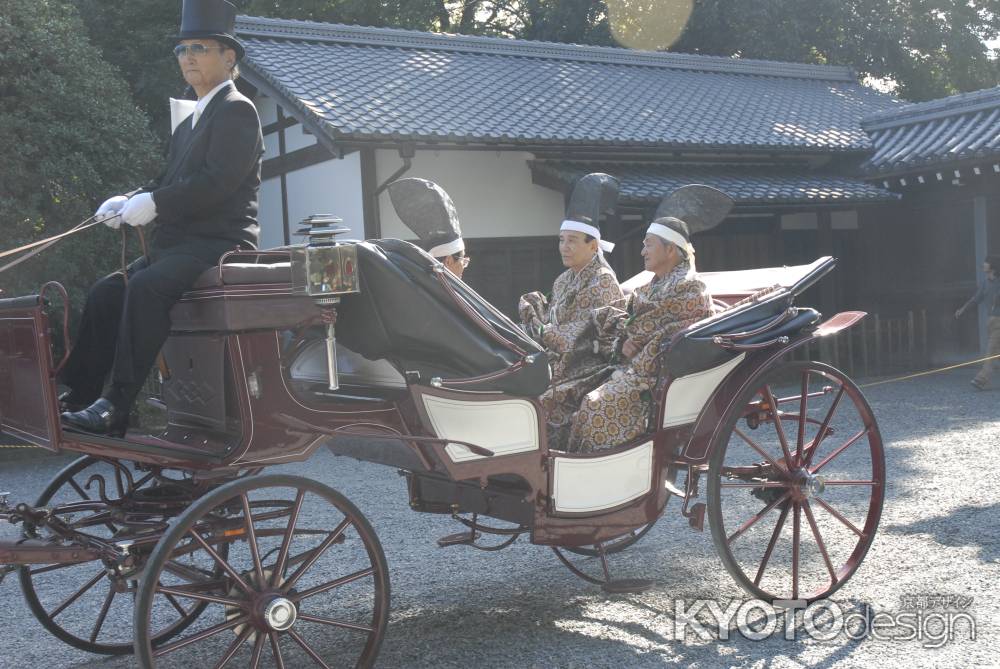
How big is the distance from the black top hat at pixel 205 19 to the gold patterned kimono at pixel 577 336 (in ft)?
6.04

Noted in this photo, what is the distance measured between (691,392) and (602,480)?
0.54 metres

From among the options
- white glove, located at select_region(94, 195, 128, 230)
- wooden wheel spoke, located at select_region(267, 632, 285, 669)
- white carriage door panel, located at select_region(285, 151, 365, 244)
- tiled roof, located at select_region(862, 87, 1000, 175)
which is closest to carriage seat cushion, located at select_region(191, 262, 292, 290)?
white glove, located at select_region(94, 195, 128, 230)

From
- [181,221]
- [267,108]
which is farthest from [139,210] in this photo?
[267,108]

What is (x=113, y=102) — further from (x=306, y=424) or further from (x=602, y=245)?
(x=306, y=424)

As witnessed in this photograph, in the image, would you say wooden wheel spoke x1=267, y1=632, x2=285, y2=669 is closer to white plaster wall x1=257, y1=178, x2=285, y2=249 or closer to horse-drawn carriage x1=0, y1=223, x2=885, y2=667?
horse-drawn carriage x1=0, y1=223, x2=885, y2=667

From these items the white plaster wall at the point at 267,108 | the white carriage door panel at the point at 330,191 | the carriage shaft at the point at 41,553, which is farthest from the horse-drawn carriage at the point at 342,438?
the white plaster wall at the point at 267,108

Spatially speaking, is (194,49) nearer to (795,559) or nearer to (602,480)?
(602,480)

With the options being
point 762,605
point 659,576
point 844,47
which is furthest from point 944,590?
point 844,47

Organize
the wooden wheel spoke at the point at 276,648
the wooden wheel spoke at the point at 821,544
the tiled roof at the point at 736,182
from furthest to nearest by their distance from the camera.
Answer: the tiled roof at the point at 736,182, the wooden wheel spoke at the point at 821,544, the wooden wheel spoke at the point at 276,648

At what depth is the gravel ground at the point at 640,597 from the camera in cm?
348

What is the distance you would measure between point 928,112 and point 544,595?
12452 mm

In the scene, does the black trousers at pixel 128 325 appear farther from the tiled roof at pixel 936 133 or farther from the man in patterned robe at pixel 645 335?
the tiled roof at pixel 936 133

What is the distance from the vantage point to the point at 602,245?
462cm

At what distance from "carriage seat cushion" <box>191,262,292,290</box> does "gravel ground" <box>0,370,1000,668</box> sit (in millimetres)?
1484
